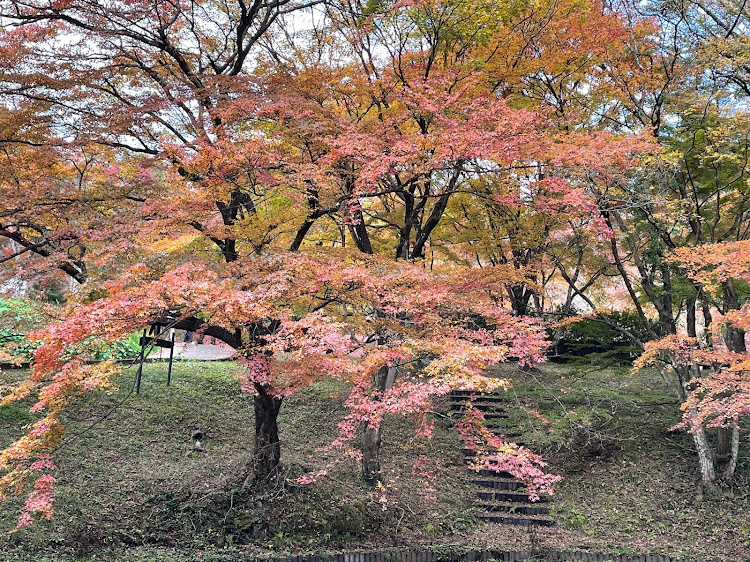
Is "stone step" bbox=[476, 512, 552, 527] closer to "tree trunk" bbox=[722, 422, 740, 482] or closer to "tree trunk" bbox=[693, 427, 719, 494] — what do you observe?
"tree trunk" bbox=[693, 427, 719, 494]

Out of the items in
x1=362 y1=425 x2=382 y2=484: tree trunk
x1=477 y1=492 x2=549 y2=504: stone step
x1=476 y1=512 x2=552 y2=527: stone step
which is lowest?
x1=476 y1=512 x2=552 y2=527: stone step

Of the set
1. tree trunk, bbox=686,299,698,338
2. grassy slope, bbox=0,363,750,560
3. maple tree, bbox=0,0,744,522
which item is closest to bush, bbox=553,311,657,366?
grassy slope, bbox=0,363,750,560

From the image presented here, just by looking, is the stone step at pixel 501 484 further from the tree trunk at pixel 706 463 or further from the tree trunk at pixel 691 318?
the tree trunk at pixel 691 318

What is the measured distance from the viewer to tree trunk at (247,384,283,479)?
7793 mm

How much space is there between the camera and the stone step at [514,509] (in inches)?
338

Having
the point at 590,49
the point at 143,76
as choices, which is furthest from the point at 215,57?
the point at 590,49

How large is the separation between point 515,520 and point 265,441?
4.17 m

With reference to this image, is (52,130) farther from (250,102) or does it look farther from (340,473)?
(340,473)

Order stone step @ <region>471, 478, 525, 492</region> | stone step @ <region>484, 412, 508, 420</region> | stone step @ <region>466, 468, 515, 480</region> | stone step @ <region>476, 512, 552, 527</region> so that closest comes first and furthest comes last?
stone step @ <region>476, 512, 552, 527</region>
stone step @ <region>471, 478, 525, 492</region>
stone step @ <region>466, 468, 515, 480</region>
stone step @ <region>484, 412, 508, 420</region>

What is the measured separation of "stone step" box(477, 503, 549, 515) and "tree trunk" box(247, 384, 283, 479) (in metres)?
3.59

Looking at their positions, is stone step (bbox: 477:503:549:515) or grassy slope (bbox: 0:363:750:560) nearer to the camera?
grassy slope (bbox: 0:363:750:560)

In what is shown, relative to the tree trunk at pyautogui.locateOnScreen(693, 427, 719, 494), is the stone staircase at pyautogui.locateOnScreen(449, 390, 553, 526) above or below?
below

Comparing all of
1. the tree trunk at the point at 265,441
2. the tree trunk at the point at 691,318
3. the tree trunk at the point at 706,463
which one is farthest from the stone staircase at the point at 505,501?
the tree trunk at the point at 691,318

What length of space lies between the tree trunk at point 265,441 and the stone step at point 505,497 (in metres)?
3.68
